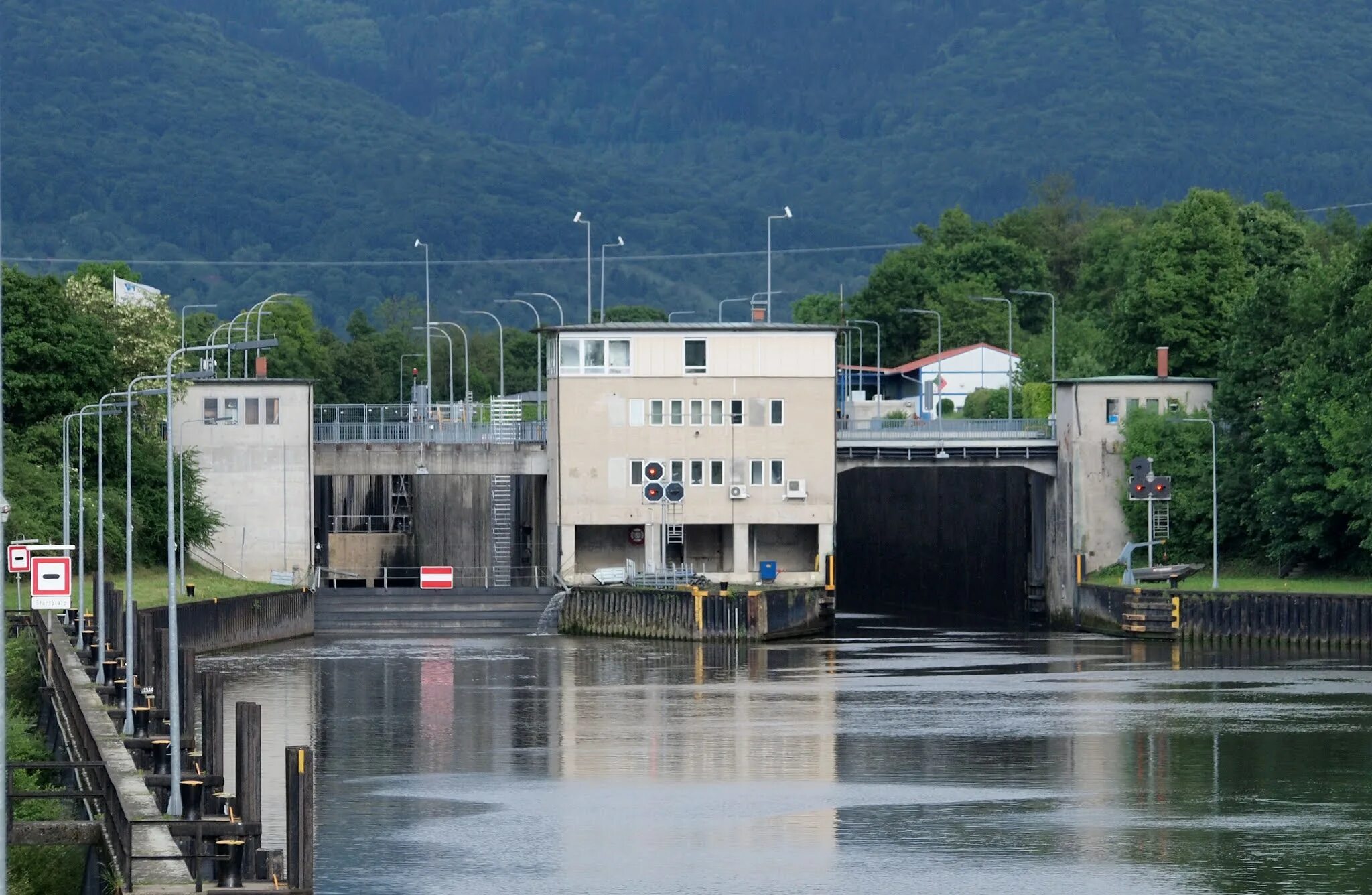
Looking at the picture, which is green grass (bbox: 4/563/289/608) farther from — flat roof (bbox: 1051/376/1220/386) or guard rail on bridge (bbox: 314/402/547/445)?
flat roof (bbox: 1051/376/1220/386)

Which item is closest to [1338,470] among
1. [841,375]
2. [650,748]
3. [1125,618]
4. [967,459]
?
[1125,618]

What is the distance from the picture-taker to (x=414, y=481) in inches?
4151

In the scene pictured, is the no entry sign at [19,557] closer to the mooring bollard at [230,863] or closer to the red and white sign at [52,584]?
the red and white sign at [52,584]

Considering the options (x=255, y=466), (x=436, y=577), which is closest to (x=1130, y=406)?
(x=436, y=577)

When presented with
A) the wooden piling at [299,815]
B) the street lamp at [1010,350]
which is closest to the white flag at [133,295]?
the street lamp at [1010,350]

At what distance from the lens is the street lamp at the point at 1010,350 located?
364 feet

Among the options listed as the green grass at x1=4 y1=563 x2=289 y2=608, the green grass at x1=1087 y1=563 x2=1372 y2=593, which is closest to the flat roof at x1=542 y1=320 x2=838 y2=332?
A: the green grass at x1=1087 y1=563 x2=1372 y2=593

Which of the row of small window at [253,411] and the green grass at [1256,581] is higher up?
the row of small window at [253,411]

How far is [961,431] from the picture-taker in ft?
291

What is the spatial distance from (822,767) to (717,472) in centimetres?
3557

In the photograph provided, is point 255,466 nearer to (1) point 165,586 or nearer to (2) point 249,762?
(1) point 165,586

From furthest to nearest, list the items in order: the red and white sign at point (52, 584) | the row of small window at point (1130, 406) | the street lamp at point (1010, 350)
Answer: the street lamp at point (1010, 350) → the row of small window at point (1130, 406) → the red and white sign at point (52, 584)

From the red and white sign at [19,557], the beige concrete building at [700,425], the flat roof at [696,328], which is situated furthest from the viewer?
the beige concrete building at [700,425]

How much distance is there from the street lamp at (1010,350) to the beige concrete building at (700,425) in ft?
62.0
